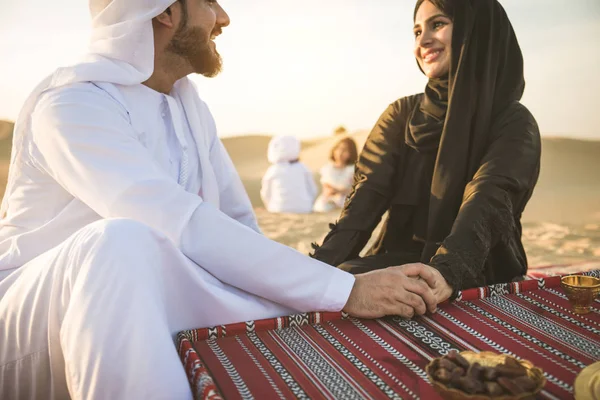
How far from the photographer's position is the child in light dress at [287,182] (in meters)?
7.57

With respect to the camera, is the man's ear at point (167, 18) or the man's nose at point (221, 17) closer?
the man's ear at point (167, 18)

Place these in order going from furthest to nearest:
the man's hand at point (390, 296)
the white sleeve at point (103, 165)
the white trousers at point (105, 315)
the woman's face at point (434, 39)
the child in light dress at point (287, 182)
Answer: the child in light dress at point (287, 182), the woman's face at point (434, 39), the white sleeve at point (103, 165), the man's hand at point (390, 296), the white trousers at point (105, 315)

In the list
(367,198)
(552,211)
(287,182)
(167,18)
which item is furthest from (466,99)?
(552,211)

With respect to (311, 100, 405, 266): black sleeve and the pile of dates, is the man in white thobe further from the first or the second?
(311, 100, 405, 266): black sleeve

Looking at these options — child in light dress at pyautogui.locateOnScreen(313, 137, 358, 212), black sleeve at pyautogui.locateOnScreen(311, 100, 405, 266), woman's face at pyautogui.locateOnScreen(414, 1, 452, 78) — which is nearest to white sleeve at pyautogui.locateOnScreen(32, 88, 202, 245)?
black sleeve at pyautogui.locateOnScreen(311, 100, 405, 266)

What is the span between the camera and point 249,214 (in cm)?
239

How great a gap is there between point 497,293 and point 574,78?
21.4 ft

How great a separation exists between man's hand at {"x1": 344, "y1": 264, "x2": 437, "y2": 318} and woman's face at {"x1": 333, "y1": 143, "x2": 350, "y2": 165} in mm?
5920

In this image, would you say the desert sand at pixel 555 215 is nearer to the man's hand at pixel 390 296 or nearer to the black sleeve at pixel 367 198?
the black sleeve at pixel 367 198

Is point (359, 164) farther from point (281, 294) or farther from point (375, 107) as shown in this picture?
point (375, 107)

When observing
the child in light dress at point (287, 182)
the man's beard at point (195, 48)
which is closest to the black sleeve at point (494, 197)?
the man's beard at point (195, 48)

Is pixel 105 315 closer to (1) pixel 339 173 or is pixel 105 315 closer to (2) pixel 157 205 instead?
(2) pixel 157 205

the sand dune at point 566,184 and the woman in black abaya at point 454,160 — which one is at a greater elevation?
the woman in black abaya at point 454,160

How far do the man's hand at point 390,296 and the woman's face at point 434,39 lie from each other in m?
1.15
